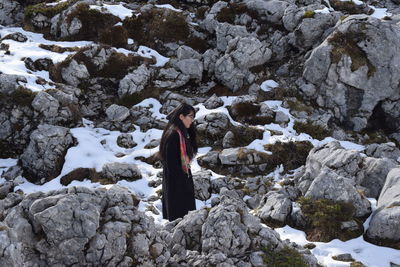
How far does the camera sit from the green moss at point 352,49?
19.0 meters

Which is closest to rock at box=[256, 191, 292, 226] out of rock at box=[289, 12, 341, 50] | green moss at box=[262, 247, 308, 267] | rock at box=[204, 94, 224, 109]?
green moss at box=[262, 247, 308, 267]

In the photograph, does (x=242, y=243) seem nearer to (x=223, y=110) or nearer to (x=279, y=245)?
(x=279, y=245)

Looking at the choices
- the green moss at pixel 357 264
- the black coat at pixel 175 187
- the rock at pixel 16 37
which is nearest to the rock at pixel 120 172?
the black coat at pixel 175 187

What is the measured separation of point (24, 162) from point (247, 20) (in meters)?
16.3

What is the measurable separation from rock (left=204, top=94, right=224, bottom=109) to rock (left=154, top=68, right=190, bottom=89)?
9.10 ft

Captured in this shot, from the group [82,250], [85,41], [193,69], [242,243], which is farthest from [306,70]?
[82,250]

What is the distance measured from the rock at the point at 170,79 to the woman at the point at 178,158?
11.2 m

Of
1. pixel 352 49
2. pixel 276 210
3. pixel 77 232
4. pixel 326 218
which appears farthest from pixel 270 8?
pixel 77 232

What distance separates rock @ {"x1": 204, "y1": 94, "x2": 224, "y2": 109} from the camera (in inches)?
747

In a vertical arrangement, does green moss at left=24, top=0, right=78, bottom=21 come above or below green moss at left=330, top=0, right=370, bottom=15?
below

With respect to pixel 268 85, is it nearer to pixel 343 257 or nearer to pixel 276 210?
pixel 276 210

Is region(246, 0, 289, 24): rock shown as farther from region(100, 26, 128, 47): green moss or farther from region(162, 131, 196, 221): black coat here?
region(162, 131, 196, 221): black coat

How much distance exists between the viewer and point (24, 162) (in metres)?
15.8

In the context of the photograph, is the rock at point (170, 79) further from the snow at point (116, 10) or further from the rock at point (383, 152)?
the rock at point (383, 152)
